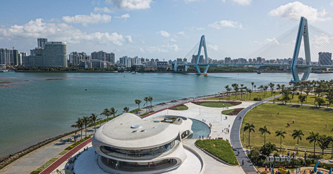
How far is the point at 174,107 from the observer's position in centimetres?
5122

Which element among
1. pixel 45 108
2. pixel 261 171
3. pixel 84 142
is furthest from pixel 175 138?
pixel 45 108

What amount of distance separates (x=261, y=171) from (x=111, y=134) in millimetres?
14082

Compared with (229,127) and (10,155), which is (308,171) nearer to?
(229,127)

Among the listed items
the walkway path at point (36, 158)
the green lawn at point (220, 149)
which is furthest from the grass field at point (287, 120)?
the walkway path at point (36, 158)

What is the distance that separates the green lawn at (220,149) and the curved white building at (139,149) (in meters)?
4.31

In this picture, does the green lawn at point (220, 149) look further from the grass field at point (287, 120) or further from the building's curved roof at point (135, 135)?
the building's curved roof at point (135, 135)

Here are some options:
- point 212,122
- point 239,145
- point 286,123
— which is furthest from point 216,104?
point 239,145

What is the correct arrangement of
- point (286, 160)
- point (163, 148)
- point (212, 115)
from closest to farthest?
1. point (163, 148)
2. point (286, 160)
3. point (212, 115)

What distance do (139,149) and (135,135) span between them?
188cm

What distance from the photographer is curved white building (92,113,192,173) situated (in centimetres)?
2030

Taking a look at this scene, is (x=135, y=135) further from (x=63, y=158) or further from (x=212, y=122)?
(x=212, y=122)

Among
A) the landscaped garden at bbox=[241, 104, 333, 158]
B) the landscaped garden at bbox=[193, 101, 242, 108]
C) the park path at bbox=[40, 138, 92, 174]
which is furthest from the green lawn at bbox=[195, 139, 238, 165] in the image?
the landscaped garden at bbox=[193, 101, 242, 108]

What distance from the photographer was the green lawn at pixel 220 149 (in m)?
23.8

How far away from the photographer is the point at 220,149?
26.2m
